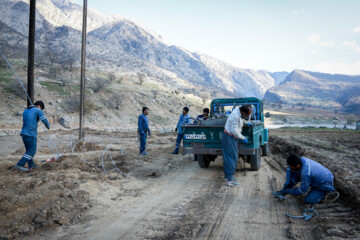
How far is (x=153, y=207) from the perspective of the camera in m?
5.46

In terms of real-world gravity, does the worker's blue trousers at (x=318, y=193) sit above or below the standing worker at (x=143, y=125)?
below

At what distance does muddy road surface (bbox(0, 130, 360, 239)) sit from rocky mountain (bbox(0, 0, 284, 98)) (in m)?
47.2

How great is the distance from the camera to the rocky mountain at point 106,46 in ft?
256

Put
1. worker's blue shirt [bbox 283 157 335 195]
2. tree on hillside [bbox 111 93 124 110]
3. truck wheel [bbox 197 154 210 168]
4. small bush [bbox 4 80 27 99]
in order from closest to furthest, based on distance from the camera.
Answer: worker's blue shirt [bbox 283 157 335 195]
truck wheel [bbox 197 154 210 168]
small bush [bbox 4 80 27 99]
tree on hillside [bbox 111 93 124 110]

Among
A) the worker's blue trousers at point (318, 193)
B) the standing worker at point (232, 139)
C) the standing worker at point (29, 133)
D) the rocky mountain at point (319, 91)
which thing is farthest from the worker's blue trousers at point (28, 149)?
the rocky mountain at point (319, 91)

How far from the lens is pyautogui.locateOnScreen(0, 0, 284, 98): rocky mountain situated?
77.9 metres

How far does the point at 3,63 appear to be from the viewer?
31094 mm

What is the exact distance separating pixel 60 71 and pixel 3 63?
25.1 ft

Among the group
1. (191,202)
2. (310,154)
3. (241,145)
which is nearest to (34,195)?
(191,202)

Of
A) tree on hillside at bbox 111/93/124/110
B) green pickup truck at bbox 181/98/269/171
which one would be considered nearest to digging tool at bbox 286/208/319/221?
green pickup truck at bbox 181/98/269/171

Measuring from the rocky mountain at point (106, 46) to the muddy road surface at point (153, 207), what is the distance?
47191mm

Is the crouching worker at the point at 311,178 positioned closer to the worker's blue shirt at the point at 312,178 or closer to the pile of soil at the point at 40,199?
the worker's blue shirt at the point at 312,178

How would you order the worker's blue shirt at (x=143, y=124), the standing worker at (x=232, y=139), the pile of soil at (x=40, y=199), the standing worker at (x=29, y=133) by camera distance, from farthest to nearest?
the worker's blue shirt at (x=143, y=124)
the standing worker at (x=29, y=133)
the standing worker at (x=232, y=139)
the pile of soil at (x=40, y=199)

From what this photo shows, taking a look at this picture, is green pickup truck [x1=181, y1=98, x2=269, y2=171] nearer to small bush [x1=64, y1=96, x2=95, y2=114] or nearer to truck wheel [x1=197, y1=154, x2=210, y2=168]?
truck wheel [x1=197, y1=154, x2=210, y2=168]
